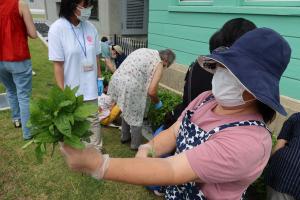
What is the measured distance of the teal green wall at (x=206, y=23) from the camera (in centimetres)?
359

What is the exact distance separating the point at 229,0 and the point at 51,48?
2676 millimetres

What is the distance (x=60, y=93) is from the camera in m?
1.13

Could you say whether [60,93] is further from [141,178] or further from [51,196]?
[51,196]

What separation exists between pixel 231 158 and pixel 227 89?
0.35 m

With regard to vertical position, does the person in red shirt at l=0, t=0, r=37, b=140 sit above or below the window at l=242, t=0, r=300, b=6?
below

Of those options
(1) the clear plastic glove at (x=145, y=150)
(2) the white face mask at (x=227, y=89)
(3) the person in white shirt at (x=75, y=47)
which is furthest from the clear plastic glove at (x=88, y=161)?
(3) the person in white shirt at (x=75, y=47)

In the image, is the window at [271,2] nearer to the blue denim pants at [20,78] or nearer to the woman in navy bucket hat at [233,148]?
the woman in navy bucket hat at [233,148]

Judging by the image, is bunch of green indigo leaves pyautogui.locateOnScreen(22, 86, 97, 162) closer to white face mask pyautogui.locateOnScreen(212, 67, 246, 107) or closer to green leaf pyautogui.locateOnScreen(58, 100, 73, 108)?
green leaf pyautogui.locateOnScreen(58, 100, 73, 108)

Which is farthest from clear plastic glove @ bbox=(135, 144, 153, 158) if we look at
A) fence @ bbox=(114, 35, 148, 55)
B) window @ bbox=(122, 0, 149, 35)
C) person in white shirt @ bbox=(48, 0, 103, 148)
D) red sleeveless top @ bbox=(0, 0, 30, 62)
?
window @ bbox=(122, 0, 149, 35)

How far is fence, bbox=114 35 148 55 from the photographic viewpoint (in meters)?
8.05

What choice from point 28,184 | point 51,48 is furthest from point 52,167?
point 51,48

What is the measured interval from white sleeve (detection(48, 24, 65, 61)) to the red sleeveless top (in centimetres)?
95

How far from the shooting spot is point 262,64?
3.73ft

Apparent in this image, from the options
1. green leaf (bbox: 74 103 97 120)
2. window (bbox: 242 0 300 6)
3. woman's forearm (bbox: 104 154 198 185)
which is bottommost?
woman's forearm (bbox: 104 154 198 185)
